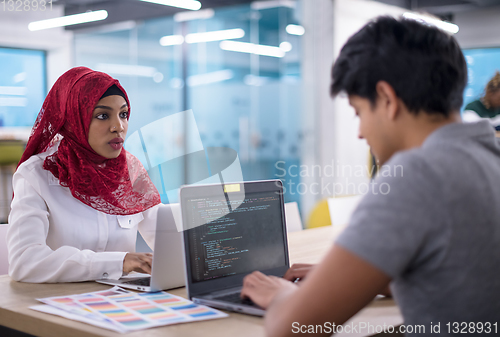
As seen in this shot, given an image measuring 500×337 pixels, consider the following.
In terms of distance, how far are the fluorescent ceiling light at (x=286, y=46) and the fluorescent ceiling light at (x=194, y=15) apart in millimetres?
1071

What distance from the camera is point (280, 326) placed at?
2.60 feet

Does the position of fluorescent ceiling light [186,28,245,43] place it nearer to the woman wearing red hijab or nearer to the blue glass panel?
the blue glass panel

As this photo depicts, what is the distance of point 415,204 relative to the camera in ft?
2.27

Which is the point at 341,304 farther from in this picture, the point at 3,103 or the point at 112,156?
the point at 3,103

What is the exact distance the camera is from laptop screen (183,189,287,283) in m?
1.18

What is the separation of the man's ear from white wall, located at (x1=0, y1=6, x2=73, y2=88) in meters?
7.42

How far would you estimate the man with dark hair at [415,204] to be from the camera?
2.28 feet

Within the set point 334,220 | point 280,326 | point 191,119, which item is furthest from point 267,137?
point 280,326

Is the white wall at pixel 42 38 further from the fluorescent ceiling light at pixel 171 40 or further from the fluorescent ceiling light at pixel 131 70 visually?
the fluorescent ceiling light at pixel 171 40

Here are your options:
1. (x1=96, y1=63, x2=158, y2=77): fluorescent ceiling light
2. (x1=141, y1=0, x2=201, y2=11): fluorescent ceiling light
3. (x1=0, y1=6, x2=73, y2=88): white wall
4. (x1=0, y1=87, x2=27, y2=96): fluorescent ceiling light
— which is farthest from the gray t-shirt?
(x1=0, y1=87, x2=27, y2=96): fluorescent ceiling light

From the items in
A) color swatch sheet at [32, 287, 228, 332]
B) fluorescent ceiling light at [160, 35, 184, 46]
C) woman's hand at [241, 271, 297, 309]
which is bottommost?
color swatch sheet at [32, 287, 228, 332]

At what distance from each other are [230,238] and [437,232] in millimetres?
630

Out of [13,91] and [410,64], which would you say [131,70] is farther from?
[410,64]

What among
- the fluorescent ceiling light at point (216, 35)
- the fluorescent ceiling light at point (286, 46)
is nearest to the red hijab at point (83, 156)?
the fluorescent ceiling light at point (286, 46)
